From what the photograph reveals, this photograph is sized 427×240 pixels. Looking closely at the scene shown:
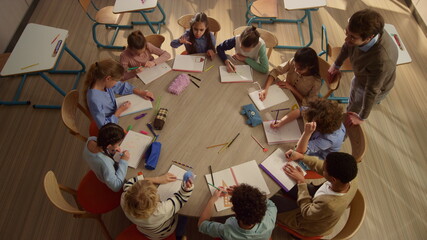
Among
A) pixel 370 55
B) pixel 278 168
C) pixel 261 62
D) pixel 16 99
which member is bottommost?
pixel 16 99

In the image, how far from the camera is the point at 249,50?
8.95 feet

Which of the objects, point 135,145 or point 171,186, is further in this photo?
point 135,145

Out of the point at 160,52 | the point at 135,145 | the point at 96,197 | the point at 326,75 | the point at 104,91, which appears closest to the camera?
the point at 135,145

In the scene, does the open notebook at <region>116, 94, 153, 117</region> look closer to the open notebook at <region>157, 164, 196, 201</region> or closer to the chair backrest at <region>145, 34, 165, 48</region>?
the open notebook at <region>157, 164, 196, 201</region>

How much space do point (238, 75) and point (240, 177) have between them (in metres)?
1.05

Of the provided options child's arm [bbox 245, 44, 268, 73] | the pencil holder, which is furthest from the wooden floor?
child's arm [bbox 245, 44, 268, 73]

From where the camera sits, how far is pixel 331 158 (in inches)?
70.7

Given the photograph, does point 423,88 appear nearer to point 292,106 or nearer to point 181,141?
point 292,106

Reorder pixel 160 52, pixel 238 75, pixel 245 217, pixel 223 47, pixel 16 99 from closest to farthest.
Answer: pixel 245 217
pixel 238 75
pixel 223 47
pixel 160 52
pixel 16 99

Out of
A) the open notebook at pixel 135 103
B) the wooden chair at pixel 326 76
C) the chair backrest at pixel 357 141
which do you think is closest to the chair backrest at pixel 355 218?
the chair backrest at pixel 357 141

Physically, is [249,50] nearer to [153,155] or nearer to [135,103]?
[135,103]

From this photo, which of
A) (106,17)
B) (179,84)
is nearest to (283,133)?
(179,84)

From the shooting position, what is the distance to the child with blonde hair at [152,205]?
1688 mm

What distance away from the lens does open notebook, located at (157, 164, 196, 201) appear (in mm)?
1928
